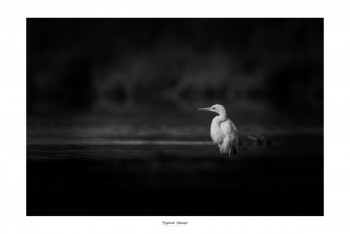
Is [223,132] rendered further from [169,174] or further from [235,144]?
[169,174]

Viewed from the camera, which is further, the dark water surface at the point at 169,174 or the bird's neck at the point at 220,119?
the bird's neck at the point at 220,119

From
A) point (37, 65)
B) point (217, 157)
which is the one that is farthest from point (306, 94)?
point (37, 65)

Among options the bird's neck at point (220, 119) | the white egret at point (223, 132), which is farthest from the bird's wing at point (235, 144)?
the bird's neck at point (220, 119)

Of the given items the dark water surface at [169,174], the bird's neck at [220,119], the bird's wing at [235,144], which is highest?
the bird's neck at [220,119]

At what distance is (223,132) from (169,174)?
107cm

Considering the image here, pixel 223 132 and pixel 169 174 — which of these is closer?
pixel 169 174

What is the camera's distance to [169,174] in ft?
20.5

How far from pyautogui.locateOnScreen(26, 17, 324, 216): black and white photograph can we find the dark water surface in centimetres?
1

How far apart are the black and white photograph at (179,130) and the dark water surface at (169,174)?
1cm

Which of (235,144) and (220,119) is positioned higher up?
(220,119)

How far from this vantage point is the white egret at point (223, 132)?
22.8 ft

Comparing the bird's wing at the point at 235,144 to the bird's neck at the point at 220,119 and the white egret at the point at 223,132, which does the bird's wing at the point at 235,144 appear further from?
the bird's neck at the point at 220,119

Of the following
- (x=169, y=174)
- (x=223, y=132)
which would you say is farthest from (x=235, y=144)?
(x=169, y=174)

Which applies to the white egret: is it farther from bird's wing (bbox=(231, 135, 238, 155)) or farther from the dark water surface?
the dark water surface
